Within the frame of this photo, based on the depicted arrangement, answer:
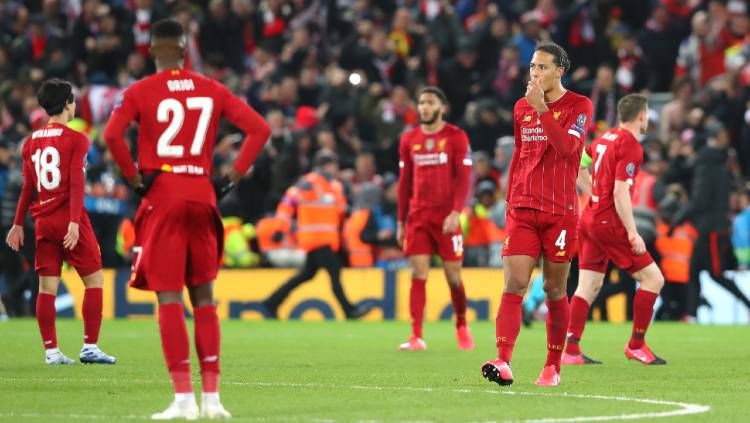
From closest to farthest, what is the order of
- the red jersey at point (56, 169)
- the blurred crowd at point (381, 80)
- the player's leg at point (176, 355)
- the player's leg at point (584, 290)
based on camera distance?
the player's leg at point (176, 355)
the red jersey at point (56, 169)
the player's leg at point (584, 290)
the blurred crowd at point (381, 80)

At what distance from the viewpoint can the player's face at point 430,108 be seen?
49.9 feet

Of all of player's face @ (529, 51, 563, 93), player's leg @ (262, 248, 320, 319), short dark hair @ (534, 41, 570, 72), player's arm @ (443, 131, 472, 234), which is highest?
short dark hair @ (534, 41, 570, 72)

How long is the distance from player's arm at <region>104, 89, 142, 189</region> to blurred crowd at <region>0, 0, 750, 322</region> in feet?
41.4

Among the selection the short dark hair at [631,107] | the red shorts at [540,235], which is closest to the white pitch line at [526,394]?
the red shorts at [540,235]

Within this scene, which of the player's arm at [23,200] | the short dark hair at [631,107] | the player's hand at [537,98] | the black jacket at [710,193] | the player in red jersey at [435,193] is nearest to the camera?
the player's hand at [537,98]

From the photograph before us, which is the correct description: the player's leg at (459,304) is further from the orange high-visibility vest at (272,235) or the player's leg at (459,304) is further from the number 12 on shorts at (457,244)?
the orange high-visibility vest at (272,235)

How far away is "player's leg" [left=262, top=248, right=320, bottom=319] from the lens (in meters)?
21.7

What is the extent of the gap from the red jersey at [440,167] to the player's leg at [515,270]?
505 centimetres

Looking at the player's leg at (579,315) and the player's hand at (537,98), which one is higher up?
the player's hand at (537,98)

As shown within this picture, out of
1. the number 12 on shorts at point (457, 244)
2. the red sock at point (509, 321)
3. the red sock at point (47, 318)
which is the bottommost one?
the red sock at point (47, 318)

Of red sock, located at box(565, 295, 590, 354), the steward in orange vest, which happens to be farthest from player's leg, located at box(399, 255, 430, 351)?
the steward in orange vest

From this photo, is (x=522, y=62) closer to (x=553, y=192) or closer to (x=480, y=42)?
(x=480, y=42)

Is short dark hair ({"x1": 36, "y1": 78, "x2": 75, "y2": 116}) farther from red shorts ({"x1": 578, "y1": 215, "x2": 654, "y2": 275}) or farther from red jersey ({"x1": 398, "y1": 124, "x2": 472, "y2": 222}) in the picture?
red shorts ({"x1": 578, "y1": 215, "x2": 654, "y2": 275})

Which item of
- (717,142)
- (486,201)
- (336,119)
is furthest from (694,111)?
(336,119)
